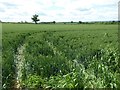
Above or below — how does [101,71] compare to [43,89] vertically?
above

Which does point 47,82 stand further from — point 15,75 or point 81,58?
point 81,58

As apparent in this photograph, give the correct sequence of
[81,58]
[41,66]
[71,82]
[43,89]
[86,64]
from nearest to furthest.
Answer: [71,82], [43,89], [41,66], [86,64], [81,58]

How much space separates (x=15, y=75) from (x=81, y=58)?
2.98 meters

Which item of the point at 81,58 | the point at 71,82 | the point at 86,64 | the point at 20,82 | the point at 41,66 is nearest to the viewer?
the point at 71,82

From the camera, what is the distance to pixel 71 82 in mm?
6887

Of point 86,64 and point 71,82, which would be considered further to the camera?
point 86,64

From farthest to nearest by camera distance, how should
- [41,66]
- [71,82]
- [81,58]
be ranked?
[81,58]
[41,66]
[71,82]

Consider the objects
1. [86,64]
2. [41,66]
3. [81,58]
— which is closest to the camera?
[41,66]

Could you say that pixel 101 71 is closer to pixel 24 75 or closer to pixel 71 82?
pixel 71 82

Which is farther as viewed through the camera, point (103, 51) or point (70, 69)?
point (103, 51)

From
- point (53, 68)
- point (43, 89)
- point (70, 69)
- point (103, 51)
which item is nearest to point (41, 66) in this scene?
point (53, 68)

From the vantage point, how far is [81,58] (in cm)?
1110

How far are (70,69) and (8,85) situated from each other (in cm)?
211

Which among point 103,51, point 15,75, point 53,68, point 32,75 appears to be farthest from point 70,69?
point 103,51
